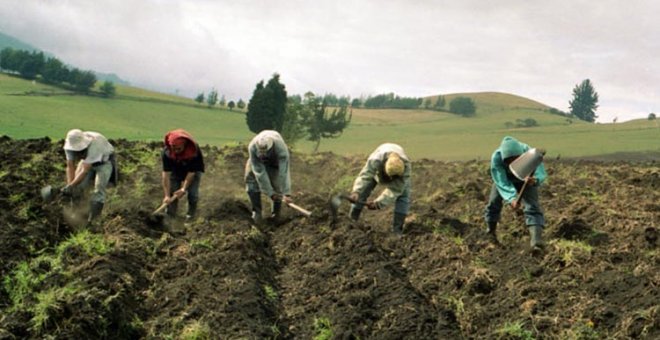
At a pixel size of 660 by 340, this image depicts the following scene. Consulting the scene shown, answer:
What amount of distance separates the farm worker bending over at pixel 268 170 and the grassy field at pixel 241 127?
27578mm

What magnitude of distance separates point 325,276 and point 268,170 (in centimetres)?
314

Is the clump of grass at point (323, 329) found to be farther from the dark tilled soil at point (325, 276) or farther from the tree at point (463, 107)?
the tree at point (463, 107)

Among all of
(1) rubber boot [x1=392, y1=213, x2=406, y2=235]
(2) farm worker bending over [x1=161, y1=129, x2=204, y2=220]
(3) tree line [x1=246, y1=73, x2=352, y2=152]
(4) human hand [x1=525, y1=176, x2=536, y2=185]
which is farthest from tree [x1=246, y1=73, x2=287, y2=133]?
(4) human hand [x1=525, y1=176, x2=536, y2=185]

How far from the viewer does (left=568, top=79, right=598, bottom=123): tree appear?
10356cm

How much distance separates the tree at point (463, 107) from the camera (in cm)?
8525

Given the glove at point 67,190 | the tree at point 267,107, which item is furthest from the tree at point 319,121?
the glove at point 67,190

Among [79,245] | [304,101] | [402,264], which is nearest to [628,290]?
[402,264]

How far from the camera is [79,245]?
6570 mm

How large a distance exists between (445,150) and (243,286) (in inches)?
1712

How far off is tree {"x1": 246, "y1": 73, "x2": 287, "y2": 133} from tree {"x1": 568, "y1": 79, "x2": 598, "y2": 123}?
7260cm

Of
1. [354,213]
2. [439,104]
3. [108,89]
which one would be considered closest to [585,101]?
[439,104]

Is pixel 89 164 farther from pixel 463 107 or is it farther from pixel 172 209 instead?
pixel 463 107

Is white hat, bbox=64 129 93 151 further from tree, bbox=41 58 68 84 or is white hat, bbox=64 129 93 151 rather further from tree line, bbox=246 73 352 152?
tree, bbox=41 58 68 84

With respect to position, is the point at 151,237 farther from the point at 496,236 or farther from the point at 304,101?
the point at 304,101
